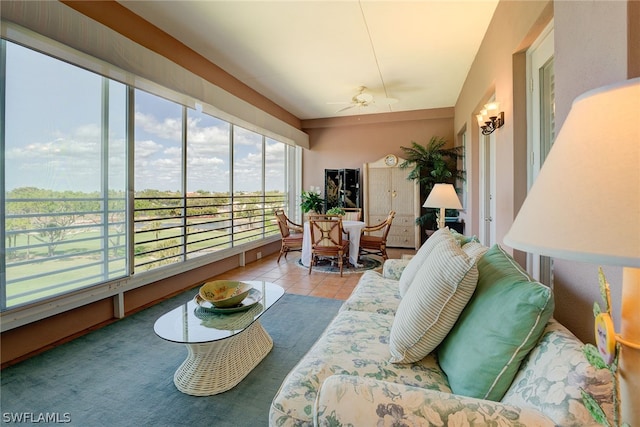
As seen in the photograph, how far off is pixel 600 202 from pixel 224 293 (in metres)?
2.01

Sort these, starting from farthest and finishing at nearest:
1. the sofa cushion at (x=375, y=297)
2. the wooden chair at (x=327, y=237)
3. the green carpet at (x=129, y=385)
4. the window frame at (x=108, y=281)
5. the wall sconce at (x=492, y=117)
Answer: the wooden chair at (x=327, y=237) → the wall sconce at (x=492, y=117) → the window frame at (x=108, y=281) → the sofa cushion at (x=375, y=297) → the green carpet at (x=129, y=385)

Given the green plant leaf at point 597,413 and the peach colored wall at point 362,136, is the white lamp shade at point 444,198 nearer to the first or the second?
the green plant leaf at point 597,413

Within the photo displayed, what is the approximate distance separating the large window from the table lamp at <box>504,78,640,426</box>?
292cm

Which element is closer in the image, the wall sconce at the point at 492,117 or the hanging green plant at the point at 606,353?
the hanging green plant at the point at 606,353

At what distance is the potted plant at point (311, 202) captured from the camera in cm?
646

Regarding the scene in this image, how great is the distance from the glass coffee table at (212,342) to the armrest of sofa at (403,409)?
3.17 ft

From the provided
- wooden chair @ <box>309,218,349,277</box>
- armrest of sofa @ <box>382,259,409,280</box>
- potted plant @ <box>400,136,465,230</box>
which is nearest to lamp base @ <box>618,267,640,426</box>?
armrest of sofa @ <box>382,259,409,280</box>

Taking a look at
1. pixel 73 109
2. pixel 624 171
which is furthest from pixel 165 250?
pixel 624 171

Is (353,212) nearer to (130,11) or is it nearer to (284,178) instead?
(284,178)

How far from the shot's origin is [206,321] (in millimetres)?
1779

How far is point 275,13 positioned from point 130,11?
136 centimetres

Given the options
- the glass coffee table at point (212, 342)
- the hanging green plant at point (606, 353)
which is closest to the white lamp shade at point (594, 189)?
the hanging green plant at point (606, 353)

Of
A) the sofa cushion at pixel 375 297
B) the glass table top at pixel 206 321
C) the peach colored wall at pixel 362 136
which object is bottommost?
the glass table top at pixel 206 321

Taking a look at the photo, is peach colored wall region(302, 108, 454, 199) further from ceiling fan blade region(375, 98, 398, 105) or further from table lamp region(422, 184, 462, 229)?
table lamp region(422, 184, 462, 229)
